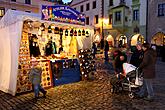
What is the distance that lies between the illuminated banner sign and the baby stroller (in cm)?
336

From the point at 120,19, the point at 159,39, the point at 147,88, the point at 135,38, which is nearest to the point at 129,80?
the point at 147,88

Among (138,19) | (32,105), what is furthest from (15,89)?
(138,19)

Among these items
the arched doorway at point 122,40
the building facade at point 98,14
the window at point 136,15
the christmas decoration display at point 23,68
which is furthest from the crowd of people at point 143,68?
the arched doorway at point 122,40

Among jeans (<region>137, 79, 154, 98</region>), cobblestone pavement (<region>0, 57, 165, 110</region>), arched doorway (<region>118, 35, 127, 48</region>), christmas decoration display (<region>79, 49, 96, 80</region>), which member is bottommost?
cobblestone pavement (<region>0, 57, 165, 110</region>)

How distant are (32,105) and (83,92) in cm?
225

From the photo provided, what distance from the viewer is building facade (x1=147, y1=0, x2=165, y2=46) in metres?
28.2

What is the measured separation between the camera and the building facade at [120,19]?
31.7m

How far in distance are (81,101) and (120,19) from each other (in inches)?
1122

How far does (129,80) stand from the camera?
8.34 metres

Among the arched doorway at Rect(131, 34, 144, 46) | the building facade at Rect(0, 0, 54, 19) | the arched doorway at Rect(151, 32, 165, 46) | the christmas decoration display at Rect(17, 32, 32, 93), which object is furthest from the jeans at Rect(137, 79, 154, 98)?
the building facade at Rect(0, 0, 54, 19)

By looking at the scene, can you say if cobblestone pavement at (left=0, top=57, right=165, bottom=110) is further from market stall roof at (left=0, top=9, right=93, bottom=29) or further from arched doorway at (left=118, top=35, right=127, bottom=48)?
arched doorway at (left=118, top=35, right=127, bottom=48)

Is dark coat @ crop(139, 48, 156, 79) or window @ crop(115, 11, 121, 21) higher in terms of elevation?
window @ crop(115, 11, 121, 21)

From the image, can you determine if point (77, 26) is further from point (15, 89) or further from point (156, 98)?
point (156, 98)

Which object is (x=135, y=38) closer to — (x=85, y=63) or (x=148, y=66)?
(x=85, y=63)
